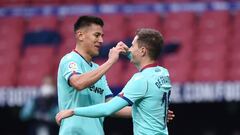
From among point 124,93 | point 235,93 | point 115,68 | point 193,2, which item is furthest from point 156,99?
point 193,2

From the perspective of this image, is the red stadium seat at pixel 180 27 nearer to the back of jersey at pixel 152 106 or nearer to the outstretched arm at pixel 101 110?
the back of jersey at pixel 152 106

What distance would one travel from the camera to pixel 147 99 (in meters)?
5.38

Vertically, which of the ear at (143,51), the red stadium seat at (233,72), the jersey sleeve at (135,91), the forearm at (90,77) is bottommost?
the jersey sleeve at (135,91)

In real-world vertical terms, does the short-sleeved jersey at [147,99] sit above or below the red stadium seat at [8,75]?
below

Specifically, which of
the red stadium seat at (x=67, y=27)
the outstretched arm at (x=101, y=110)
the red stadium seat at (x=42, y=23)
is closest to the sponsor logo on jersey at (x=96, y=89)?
the outstretched arm at (x=101, y=110)

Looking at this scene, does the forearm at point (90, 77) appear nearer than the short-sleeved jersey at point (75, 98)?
Yes

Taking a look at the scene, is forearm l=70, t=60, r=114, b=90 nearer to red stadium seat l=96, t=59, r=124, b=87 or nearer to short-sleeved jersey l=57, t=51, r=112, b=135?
short-sleeved jersey l=57, t=51, r=112, b=135

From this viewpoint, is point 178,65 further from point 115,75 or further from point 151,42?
point 151,42

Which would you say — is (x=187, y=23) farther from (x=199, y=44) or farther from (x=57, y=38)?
(x=57, y=38)

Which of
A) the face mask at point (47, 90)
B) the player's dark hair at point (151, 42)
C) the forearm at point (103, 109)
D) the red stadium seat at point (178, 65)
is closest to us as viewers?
the forearm at point (103, 109)

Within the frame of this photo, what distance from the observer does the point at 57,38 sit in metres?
12.8

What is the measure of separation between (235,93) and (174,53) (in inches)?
57.3

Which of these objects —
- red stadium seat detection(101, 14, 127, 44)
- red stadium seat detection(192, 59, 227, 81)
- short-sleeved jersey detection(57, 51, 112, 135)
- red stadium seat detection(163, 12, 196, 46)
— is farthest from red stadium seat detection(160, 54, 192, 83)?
short-sleeved jersey detection(57, 51, 112, 135)

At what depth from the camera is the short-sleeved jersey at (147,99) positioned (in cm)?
532
